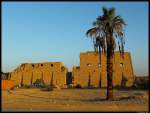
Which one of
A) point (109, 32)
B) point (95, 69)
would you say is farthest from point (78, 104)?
point (95, 69)

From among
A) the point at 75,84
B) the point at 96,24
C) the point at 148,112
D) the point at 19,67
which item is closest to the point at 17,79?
the point at 19,67

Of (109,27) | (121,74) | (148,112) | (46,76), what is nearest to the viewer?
(148,112)

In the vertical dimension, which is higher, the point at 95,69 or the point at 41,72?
the point at 95,69

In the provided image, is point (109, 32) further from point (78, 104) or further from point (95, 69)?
point (95, 69)

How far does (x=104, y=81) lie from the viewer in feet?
202

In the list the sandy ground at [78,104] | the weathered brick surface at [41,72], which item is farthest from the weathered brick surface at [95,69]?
the sandy ground at [78,104]

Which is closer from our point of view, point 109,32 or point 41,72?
point 109,32

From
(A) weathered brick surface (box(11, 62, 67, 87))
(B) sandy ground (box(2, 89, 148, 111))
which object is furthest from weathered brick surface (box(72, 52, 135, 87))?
(B) sandy ground (box(2, 89, 148, 111))

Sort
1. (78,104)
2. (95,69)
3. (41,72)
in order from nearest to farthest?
(78,104) < (95,69) < (41,72)

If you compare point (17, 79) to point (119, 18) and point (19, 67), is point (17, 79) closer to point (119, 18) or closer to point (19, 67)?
point (19, 67)

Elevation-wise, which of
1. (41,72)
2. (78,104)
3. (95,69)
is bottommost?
(78,104)

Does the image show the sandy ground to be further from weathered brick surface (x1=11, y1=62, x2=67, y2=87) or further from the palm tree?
weathered brick surface (x1=11, y1=62, x2=67, y2=87)

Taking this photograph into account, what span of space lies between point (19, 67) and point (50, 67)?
7.67 m

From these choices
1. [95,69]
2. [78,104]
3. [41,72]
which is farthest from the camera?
[41,72]
